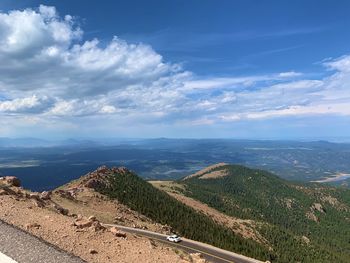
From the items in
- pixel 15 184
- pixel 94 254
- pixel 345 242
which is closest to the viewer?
pixel 94 254

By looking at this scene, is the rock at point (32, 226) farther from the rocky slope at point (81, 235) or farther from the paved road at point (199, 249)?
the paved road at point (199, 249)

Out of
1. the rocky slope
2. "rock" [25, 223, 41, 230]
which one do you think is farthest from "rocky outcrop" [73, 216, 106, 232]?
"rock" [25, 223, 41, 230]

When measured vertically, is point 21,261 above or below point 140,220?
above

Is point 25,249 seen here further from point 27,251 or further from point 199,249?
point 199,249

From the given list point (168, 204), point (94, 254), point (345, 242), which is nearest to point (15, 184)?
point (94, 254)

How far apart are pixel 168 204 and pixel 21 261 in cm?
9530

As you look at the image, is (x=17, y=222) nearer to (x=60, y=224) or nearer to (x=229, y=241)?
(x=60, y=224)

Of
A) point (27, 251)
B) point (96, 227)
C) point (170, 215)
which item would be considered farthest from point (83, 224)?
point (170, 215)

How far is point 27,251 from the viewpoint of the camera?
2409 centimetres

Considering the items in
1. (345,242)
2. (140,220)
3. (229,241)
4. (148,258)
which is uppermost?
(148,258)

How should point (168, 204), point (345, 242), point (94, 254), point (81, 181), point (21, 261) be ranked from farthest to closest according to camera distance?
point (345, 242) → point (168, 204) → point (81, 181) → point (94, 254) → point (21, 261)

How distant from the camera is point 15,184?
45.1 m

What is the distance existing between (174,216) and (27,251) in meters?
81.4

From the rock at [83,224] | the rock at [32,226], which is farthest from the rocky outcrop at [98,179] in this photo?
the rock at [32,226]
